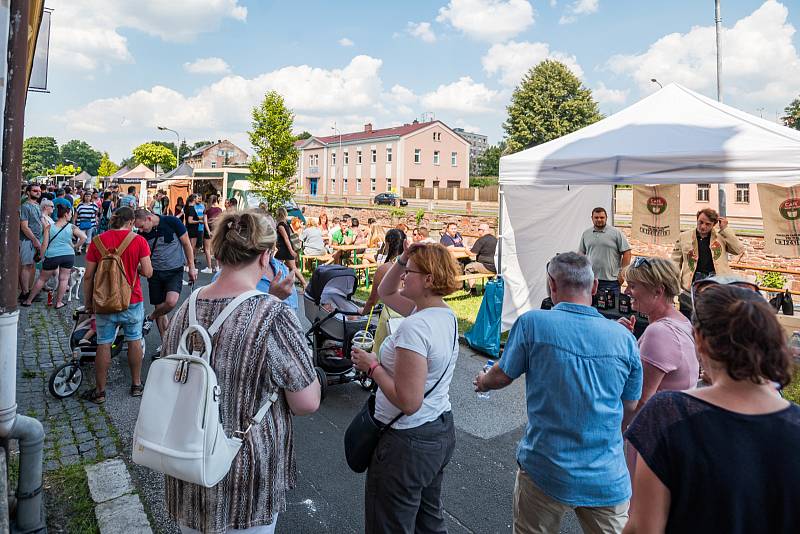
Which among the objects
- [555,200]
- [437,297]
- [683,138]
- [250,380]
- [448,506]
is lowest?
[448,506]

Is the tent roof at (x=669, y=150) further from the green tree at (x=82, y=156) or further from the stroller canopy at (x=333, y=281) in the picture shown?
the green tree at (x=82, y=156)

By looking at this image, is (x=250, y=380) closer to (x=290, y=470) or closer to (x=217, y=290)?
(x=217, y=290)

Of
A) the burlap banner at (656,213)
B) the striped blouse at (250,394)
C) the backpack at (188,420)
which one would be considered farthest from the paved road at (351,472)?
the burlap banner at (656,213)

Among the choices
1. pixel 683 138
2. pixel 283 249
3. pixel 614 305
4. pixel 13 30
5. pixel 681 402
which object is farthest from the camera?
pixel 283 249

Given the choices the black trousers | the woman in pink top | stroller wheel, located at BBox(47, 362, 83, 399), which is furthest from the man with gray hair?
stroller wheel, located at BBox(47, 362, 83, 399)

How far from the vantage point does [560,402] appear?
A: 2299 mm

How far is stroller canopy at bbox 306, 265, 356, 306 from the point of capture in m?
5.83

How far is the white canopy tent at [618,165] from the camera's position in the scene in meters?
5.49

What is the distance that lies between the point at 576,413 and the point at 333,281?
12.7 ft

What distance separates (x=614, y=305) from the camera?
7168 mm

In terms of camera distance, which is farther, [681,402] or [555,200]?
[555,200]

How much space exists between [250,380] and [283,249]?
26.0 feet

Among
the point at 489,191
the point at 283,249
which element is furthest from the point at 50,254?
the point at 489,191

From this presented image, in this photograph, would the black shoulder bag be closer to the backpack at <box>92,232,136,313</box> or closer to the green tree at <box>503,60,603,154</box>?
the backpack at <box>92,232,136,313</box>
